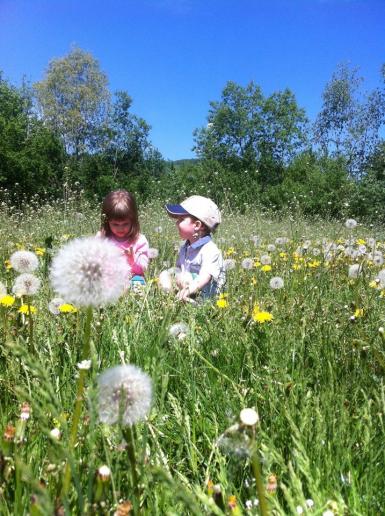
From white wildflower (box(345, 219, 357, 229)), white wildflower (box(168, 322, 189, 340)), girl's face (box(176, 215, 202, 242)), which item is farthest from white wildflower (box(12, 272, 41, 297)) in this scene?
white wildflower (box(345, 219, 357, 229))

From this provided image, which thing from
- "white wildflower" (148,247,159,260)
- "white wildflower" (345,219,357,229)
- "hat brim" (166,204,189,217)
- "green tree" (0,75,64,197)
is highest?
"green tree" (0,75,64,197)

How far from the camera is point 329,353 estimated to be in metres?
1.87

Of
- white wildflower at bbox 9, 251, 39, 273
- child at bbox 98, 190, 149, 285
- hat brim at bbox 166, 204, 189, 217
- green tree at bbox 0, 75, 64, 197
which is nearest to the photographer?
white wildflower at bbox 9, 251, 39, 273

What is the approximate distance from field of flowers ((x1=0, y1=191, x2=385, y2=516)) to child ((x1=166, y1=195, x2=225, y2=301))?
3.30 feet

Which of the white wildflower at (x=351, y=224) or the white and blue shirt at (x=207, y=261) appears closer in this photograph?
the white and blue shirt at (x=207, y=261)

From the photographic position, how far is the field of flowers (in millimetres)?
792

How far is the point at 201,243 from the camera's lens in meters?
4.27

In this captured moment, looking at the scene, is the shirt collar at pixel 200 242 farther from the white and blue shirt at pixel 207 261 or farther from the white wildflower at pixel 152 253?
the white wildflower at pixel 152 253

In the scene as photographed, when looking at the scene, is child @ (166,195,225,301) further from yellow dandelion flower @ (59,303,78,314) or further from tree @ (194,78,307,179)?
tree @ (194,78,307,179)

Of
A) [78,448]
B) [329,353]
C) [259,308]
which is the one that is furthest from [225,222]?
[78,448]

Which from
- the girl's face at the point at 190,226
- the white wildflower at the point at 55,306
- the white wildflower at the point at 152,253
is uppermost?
the girl's face at the point at 190,226

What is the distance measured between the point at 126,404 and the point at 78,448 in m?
0.48

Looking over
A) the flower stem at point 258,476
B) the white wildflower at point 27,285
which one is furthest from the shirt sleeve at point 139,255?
the flower stem at point 258,476

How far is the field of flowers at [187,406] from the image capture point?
2.60 feet
